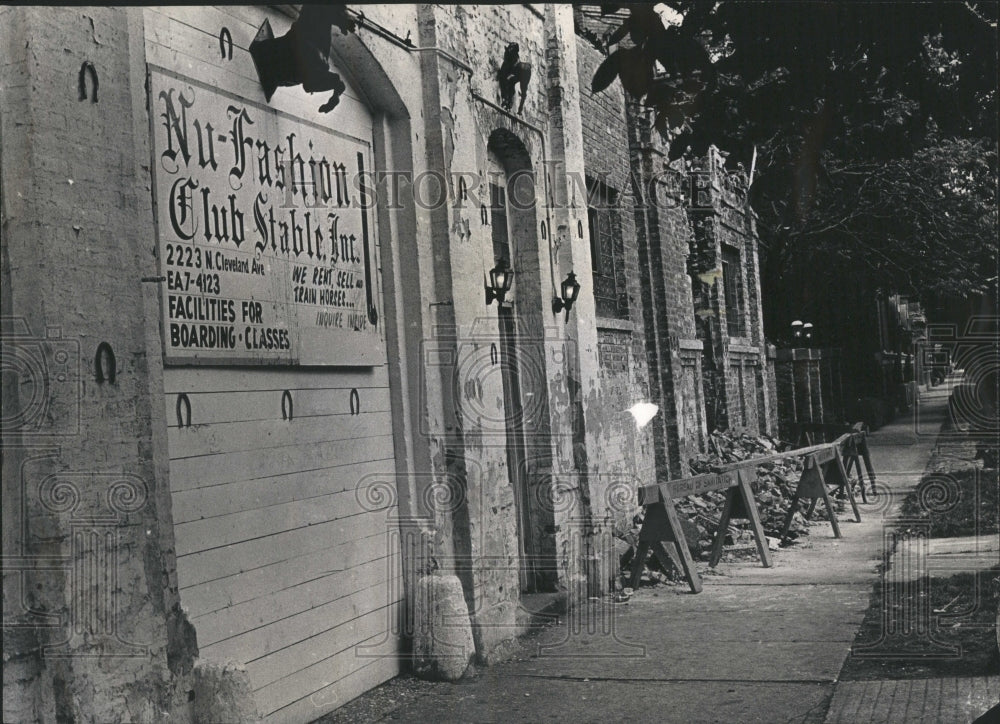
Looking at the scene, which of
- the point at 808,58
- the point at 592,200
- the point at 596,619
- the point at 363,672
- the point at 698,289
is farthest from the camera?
the point at 698,289

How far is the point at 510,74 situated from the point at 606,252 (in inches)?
130

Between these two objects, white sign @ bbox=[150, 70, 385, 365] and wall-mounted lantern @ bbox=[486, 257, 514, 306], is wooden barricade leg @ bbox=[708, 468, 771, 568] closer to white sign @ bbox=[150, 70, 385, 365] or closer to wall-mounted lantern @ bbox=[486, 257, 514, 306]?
wall-mounted lantern @ bbox=[486, 257, 514, 306]

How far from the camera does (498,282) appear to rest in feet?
25.1

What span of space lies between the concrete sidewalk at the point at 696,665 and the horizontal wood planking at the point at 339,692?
0.25 ft

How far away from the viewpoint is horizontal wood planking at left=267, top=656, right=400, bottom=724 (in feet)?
17.6

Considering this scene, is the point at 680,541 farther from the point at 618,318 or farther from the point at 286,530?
the point at 286,530

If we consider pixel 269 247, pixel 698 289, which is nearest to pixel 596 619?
pixel 269 247

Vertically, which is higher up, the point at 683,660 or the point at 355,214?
the point at 355,214

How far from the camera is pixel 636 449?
36.1 ft

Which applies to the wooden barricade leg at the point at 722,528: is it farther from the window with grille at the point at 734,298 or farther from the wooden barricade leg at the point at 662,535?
the window with grille at the point at 734,298

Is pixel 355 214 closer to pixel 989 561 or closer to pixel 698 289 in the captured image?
pixel 989 561

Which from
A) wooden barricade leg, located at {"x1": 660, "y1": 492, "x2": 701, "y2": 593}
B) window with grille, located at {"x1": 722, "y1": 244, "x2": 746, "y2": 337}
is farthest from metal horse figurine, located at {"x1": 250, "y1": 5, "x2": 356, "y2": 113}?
window with grille, located at {"x1": 722, "y1": 244, "x2": 746, "y2": 337}

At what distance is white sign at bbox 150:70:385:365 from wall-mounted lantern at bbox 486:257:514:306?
1.23 metres

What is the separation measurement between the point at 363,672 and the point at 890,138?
13.5 ft
